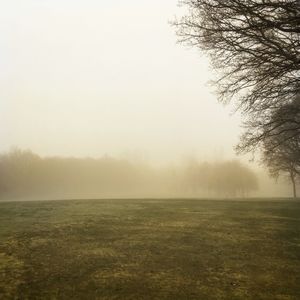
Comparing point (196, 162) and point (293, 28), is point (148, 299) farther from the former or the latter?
point (196, 162)

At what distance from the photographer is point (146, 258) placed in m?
14.3

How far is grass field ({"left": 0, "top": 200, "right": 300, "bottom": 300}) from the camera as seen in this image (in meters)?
11.3

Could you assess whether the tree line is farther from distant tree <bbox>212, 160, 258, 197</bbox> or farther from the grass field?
the grass field

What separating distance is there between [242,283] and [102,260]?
14.6 feet

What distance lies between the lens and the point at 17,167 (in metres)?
102

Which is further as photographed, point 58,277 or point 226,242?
point 226,242

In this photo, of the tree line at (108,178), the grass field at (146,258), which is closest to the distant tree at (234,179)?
the tree line at (108,178)

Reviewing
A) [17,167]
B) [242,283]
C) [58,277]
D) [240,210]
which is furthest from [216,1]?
[17,167]

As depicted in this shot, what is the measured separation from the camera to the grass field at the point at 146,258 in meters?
11.3

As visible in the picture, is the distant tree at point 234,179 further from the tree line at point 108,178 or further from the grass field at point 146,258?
the grass field at point 146,258

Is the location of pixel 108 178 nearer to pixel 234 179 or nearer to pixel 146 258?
pixel 234 179

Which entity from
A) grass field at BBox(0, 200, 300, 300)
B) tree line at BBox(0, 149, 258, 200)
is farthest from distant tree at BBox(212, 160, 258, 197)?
grass field at BBox(0, 200, 300, 300)

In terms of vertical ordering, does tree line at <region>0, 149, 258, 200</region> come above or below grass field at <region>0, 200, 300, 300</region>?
above

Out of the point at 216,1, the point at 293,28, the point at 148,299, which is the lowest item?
the point at 148,299
